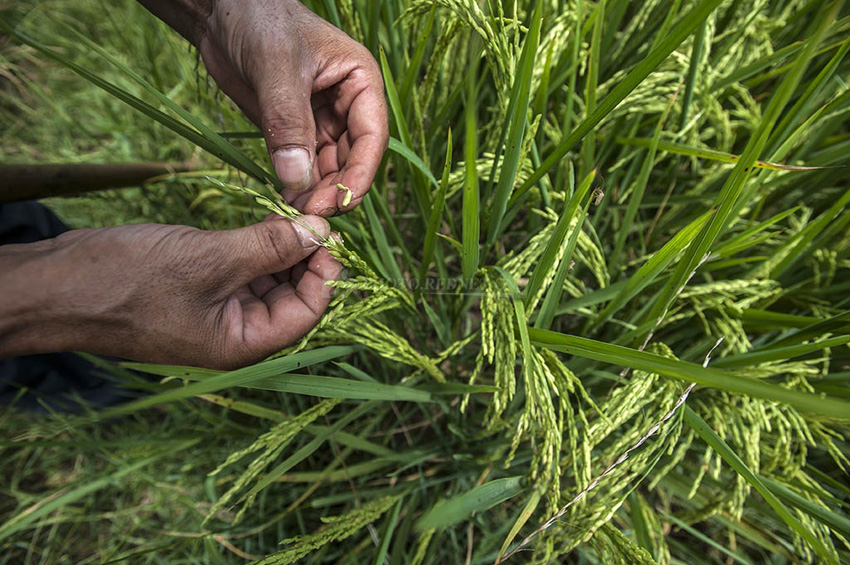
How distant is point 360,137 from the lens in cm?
76

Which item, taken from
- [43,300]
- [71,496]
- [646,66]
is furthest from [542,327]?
[71,496]

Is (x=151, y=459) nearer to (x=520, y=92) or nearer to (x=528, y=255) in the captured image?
(x=528, y=255)

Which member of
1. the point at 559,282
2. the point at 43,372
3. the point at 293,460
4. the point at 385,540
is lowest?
the point at 43,372

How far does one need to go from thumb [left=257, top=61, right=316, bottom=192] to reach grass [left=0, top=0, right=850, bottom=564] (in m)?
0.06

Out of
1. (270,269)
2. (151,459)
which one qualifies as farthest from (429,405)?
(151,459)

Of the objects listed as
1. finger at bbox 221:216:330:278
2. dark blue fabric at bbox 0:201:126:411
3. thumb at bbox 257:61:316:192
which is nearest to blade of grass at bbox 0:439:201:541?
dark blue fabric at bbox 0:201:126:411

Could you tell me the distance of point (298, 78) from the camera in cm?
73

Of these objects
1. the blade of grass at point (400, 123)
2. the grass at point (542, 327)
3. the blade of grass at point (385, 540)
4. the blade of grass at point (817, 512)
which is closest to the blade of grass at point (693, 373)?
the grass at point (542, 327)

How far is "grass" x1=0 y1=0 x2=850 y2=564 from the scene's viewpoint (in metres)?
0.63

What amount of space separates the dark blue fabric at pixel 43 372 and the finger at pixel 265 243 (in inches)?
27.5

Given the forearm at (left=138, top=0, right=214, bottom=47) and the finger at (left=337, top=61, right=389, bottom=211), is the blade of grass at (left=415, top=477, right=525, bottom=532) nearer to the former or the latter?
the finger at (left=337, top=61, right=389, bottom=211)

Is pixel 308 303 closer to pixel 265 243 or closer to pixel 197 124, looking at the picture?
pixel 265 243

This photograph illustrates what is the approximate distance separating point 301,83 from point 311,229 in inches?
12.5

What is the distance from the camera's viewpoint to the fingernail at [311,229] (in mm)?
603
